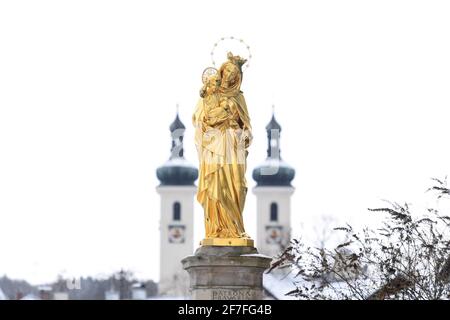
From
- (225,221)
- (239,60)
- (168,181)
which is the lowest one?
(225,221)

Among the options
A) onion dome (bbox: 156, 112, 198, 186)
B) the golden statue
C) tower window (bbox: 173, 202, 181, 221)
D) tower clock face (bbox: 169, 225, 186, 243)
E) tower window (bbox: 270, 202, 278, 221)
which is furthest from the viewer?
tower window (bbox: 270, 202, 278, 221)

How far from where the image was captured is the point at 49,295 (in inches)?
3863

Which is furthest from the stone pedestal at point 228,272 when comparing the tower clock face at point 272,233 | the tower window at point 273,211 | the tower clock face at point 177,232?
the tower window at point 273,211

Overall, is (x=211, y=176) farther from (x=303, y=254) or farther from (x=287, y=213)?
(x=287, y=213)

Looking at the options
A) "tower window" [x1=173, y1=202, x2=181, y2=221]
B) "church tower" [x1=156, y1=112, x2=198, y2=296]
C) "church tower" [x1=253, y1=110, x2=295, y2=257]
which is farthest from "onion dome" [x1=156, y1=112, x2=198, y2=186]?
"church tower" [x1=253, y1=110, x2=295, y2=257]

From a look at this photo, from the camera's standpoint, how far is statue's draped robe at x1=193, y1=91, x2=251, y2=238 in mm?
22969

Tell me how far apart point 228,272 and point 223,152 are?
168cm

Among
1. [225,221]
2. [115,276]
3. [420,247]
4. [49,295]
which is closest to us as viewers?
[225,221]

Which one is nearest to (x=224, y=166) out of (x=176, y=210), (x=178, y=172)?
(x=178, y=172)

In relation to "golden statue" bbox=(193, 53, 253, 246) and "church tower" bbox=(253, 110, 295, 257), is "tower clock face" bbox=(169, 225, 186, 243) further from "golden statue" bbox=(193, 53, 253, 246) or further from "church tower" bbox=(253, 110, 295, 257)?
"golden statue" bbox=(193, 53, 253, 246)

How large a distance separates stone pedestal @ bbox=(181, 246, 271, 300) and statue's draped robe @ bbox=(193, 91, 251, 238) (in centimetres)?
35

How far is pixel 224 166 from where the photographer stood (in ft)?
75.6
